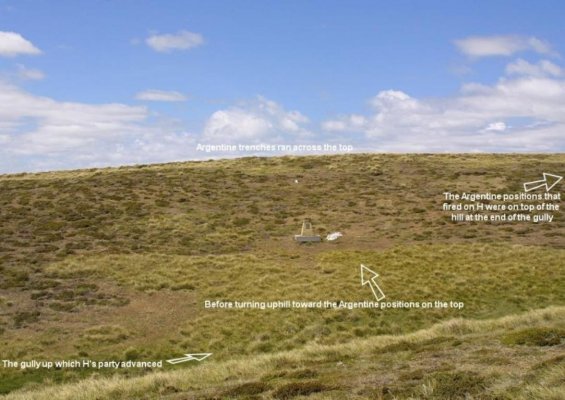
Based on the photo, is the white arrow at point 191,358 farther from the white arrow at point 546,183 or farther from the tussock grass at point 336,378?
the white arrow at point 546,183

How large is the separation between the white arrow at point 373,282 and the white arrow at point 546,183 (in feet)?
111

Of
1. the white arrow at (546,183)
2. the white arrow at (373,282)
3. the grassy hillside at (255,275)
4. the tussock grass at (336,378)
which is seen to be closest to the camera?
the tussock grass at (336,378)

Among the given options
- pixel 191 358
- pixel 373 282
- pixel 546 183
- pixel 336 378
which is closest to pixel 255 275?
pixel 373 282

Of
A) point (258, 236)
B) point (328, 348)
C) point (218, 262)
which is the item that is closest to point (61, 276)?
point (218, 262)

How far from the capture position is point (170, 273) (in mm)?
31609

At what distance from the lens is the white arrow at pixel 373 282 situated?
2734 centimetres

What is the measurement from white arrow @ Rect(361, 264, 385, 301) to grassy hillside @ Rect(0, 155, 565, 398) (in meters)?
0.47

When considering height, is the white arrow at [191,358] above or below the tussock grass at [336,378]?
below

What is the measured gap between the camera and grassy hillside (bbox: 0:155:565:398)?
16.2m

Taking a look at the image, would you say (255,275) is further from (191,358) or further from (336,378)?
(336,378)

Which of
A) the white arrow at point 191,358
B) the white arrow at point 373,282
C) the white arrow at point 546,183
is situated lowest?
the white arrow at point 191,358

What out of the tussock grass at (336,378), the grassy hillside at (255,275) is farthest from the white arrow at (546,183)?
the tussock grass at (336,378)

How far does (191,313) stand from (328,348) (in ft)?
30.7

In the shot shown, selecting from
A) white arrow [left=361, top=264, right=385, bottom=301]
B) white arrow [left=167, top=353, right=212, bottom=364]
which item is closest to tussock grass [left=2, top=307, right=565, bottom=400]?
white arrow [left=167, top=353, right=212, bottom=364]
